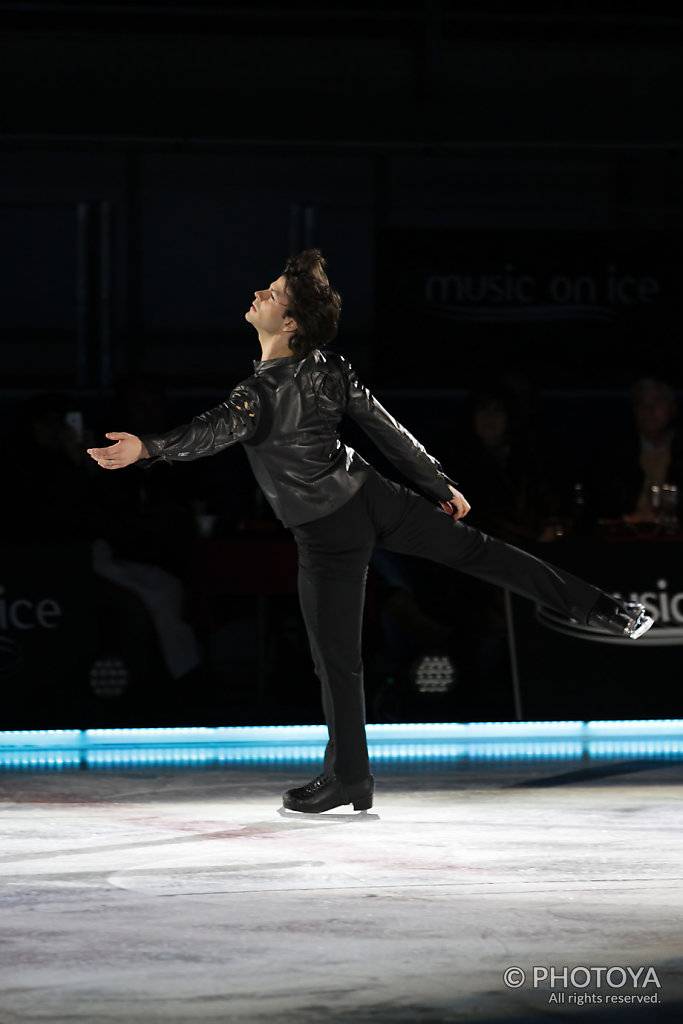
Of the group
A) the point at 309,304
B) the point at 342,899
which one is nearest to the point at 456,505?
the point at 309,304

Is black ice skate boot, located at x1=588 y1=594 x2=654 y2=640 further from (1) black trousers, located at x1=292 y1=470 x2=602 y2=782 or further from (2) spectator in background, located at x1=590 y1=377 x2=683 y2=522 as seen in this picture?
(2) spectator in background, located at x1=590 y1=377 x2=683 y2=522

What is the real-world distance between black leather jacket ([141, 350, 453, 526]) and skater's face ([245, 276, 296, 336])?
10 cm

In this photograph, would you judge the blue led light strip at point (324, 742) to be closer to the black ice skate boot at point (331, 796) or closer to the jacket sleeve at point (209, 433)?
the black ice skate boot at point (331, 796)

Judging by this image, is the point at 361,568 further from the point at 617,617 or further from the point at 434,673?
the point at 434,673

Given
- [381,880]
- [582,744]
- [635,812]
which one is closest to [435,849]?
[381,880]

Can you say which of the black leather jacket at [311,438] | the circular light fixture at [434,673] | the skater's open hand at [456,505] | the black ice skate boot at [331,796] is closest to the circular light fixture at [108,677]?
the circular light fixture at [434,673]

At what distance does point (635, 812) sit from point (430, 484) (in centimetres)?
136

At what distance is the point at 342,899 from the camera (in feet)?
14.3

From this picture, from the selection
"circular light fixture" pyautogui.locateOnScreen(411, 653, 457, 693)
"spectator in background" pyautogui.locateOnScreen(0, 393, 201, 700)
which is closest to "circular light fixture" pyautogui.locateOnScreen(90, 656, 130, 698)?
"spectator in background" pyautogui.locateOnScreen(0, 393, 201, 700)

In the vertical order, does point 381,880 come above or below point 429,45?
below

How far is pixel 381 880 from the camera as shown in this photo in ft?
15.1

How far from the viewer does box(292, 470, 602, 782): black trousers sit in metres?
5.21

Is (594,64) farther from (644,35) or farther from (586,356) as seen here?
(586,356)

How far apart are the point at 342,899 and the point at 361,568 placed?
129 cm
